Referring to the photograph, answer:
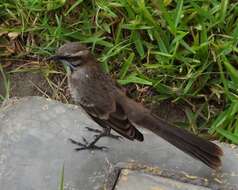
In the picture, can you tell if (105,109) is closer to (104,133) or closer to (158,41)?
(104,133)

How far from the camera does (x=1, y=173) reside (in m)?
4.88

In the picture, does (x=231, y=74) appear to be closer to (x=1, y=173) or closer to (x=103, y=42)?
(x=103, y=42)

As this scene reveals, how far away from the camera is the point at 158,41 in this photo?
18.9 ft

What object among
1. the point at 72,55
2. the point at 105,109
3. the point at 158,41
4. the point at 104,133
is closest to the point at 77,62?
the point at 72,55

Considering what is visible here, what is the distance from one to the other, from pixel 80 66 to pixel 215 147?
107 cm

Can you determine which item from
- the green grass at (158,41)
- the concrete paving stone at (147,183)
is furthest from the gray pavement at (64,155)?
the green grass at (158,41)

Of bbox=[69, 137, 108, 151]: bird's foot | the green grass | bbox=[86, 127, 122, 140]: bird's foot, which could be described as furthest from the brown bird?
the green grass

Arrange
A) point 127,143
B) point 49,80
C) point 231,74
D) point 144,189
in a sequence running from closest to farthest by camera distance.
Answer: point 144,189 < point 127,143 < point 231,74 < point 49,80

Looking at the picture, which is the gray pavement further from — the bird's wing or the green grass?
the green grass

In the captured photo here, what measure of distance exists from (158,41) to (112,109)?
1.09 meters

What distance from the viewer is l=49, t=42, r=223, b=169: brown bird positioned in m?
4.71

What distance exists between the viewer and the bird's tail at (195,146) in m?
4.70

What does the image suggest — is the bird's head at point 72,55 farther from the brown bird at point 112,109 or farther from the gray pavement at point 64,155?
the gray pavement at point 64,155

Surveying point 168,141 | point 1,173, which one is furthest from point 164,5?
point 1,173
